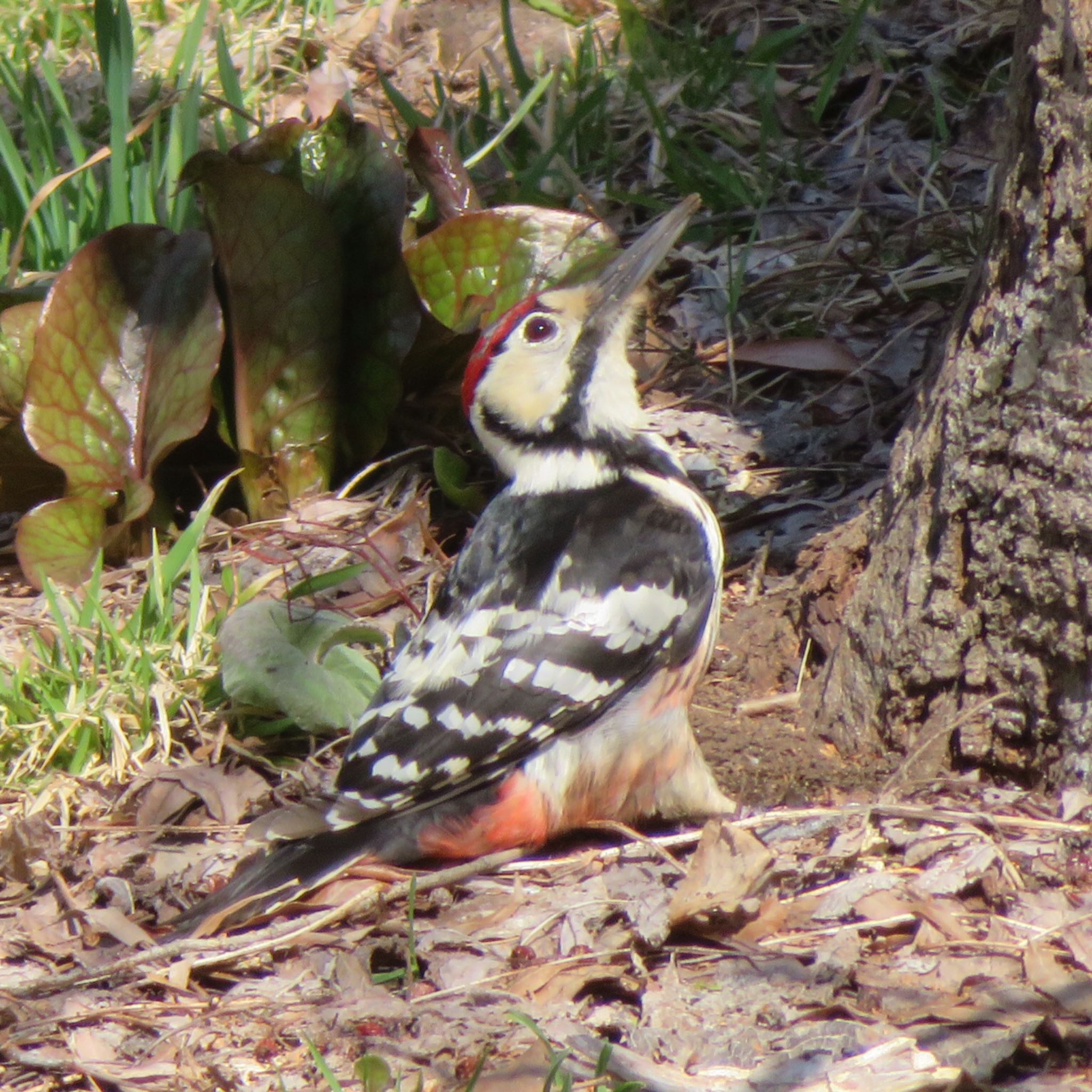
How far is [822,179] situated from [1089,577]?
2.99m

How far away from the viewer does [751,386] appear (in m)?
5.10

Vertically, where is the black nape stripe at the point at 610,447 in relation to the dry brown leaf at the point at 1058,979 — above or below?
above

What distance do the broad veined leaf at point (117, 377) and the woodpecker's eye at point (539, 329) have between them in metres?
1.05

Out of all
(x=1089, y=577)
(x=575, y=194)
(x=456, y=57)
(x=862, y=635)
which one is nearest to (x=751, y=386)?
(x=575, y=194)

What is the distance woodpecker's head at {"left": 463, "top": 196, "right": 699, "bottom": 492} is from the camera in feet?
13.2

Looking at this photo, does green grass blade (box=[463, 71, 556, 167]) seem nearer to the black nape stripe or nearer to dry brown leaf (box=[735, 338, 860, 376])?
dry brown leaf (box=[735, 338, 860, 376])

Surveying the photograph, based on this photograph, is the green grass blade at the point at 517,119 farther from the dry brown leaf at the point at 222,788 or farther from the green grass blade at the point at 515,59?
the dry brown leaf at the point at 222,788

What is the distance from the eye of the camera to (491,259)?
182 inches

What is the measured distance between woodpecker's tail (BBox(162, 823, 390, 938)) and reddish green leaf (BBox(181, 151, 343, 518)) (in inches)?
65.2

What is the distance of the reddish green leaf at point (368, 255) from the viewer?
477cm

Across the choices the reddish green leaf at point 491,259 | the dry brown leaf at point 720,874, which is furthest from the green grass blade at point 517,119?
the dry brown leaf at point 720,874

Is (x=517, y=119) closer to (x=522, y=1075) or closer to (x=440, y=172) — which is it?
(x=440, y=172)

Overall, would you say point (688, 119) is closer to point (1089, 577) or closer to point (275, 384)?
point (275, 384)

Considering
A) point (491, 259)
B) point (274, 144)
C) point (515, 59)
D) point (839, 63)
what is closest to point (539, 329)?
point (491, 259)
